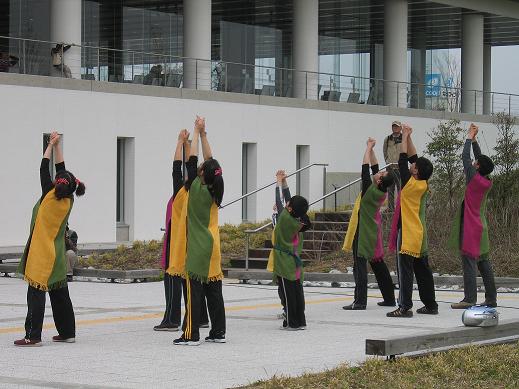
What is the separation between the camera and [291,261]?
14.0m

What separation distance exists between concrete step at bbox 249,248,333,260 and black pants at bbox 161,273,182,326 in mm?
9942

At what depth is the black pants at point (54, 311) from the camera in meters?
12.2

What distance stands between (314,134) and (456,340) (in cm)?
2527

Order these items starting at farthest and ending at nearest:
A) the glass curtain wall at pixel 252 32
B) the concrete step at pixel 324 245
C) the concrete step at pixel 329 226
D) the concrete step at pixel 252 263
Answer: the glass curtain wall at pixel 252 32, the concrete step at pixel 329 226, the concrete step at pixel 324 245, the concrete step at pixel 252 263

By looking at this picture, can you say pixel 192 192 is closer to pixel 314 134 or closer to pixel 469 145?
pixel 469 145

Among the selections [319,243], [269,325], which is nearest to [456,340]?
[269,325]

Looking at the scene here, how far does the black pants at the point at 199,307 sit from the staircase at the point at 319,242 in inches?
415

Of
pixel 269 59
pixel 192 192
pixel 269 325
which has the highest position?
pixel 269 59

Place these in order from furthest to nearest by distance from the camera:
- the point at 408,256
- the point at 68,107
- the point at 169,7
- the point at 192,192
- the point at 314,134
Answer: the point at 169,7 → the point at 314,134 → the point at 68,107 → the point at 408,256 → the point at 192,192

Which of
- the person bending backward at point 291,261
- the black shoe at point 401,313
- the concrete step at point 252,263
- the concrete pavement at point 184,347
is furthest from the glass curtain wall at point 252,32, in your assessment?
the person bending backward at point 291,261

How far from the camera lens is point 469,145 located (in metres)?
15.6

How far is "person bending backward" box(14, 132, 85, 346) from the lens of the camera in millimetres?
12195

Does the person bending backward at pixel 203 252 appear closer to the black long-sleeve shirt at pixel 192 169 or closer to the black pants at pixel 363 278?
the black long-sleeve shirt at pixel 192 169

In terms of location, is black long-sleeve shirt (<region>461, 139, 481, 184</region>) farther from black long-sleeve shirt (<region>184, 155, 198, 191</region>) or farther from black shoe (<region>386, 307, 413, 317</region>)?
black long-sleeve shirt (<region>184, 155, 198, 191</region>)
